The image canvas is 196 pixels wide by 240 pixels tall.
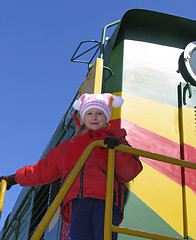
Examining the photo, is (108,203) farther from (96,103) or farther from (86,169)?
(96,103)

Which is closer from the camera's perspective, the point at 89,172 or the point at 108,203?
the point at 108,203

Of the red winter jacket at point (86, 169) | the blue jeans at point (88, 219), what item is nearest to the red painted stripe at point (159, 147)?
the red winter jacket at point (86, 169)

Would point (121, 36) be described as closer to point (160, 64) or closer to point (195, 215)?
point (160, 64)

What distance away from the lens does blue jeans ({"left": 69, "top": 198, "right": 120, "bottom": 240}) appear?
96.7 inches

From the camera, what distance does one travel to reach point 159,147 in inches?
147

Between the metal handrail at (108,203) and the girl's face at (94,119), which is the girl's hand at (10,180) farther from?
the metal handrail at (108,203)

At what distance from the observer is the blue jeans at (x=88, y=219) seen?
2455 mm

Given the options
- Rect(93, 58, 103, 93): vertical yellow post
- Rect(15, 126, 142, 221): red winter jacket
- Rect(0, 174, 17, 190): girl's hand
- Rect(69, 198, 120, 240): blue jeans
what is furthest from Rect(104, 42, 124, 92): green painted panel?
Rect(69, 198, 120, 240): blue jeans

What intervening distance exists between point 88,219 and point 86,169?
0.34 meters

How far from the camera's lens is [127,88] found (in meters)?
4.00

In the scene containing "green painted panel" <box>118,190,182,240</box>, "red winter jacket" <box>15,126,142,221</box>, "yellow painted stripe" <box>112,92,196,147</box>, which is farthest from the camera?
"yellow painted stripe" <box>112,92,196,147</box>

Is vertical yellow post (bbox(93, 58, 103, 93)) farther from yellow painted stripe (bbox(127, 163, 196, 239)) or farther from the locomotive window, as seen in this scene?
the locomotive window

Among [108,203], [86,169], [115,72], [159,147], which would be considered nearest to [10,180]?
[86,169]

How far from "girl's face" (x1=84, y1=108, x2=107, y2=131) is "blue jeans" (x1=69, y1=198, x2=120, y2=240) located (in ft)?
1.97
